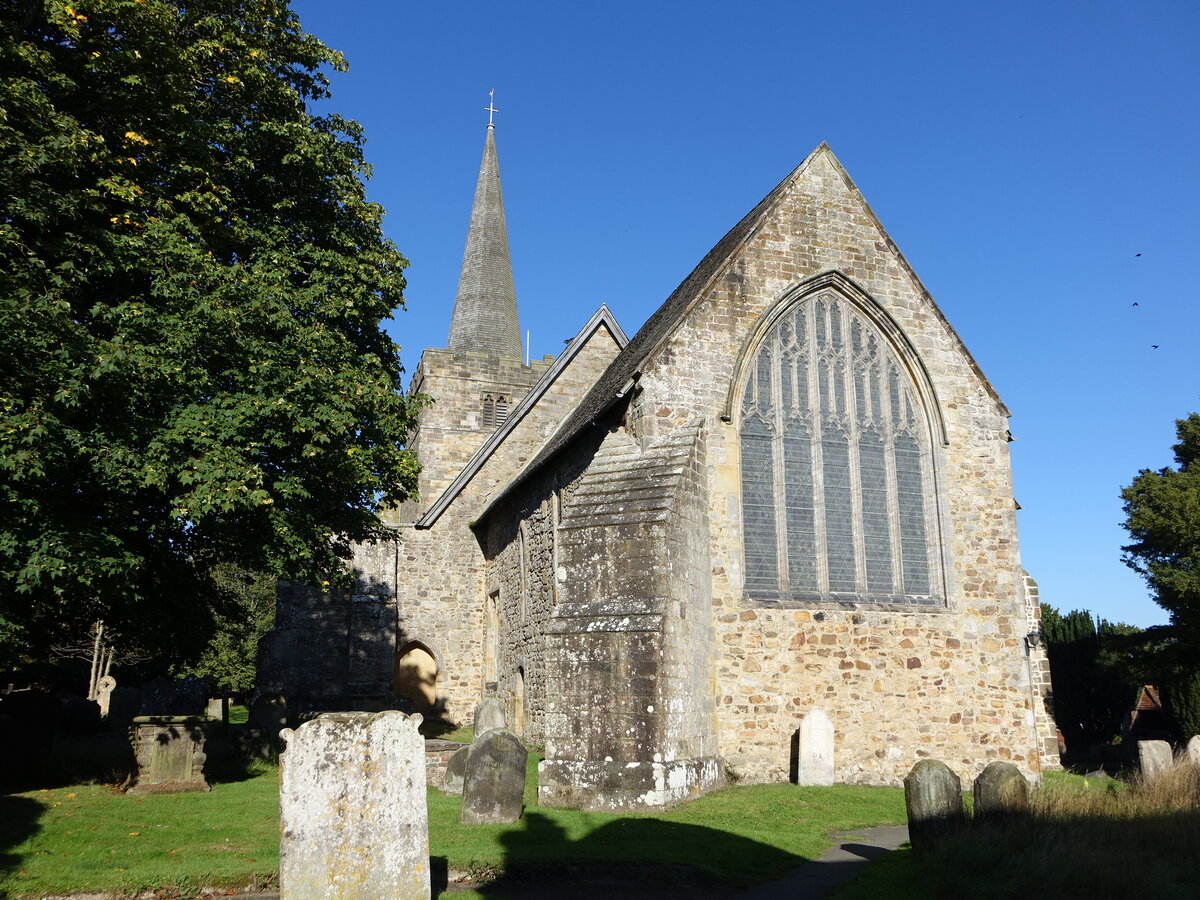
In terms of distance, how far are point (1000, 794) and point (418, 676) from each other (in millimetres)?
17374

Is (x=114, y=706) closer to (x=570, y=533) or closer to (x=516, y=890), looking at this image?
(x=570, y=533)

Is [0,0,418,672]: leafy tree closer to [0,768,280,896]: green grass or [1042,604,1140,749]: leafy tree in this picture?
[0,768,280,896]: green grass

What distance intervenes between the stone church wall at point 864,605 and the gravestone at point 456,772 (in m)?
3.74

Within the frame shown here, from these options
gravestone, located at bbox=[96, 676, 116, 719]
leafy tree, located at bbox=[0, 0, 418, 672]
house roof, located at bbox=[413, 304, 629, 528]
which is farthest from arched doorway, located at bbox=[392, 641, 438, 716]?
leafy tree, located at bbox=[0, 0, 418, 672]

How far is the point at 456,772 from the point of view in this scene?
12.6m

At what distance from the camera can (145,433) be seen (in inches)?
432

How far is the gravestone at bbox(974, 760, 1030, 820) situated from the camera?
357 inches

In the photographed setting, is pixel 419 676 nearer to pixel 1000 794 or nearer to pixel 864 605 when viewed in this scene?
pixel 864 605

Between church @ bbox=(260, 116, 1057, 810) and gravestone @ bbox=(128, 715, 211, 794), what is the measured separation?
5.20 meters

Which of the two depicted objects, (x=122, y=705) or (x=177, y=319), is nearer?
(x=177, y=319)

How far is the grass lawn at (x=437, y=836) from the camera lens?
311 inches

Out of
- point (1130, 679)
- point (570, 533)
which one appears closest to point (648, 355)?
point (570, 533)

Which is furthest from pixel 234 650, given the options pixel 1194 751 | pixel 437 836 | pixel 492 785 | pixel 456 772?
pixel 1194 751

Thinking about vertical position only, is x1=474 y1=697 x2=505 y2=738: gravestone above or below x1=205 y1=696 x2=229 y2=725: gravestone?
above
